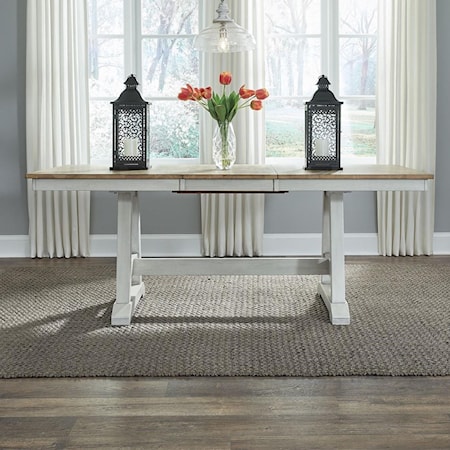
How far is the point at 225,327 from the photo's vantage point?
3.62 meters

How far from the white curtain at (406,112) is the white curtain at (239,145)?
0.84 m

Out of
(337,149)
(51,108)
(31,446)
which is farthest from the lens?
(51,108)

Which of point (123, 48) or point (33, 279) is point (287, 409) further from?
point (123, 48)

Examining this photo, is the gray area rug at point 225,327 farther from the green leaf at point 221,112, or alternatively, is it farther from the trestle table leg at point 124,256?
the green leaf at point 221,112

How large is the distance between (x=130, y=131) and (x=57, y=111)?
5.86 feet

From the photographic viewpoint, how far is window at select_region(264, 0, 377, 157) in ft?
18.2

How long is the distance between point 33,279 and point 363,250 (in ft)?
7.66

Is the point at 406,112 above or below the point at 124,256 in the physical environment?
above

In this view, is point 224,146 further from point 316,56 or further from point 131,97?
point 316,56

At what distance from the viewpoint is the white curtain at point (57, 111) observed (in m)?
5.38

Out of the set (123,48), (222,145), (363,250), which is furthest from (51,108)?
(363,250)

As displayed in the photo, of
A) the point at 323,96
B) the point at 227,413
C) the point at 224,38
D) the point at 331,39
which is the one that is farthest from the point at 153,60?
the point at 227,413

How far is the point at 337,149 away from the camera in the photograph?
3.82m

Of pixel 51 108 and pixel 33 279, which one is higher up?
pixel 51 108
